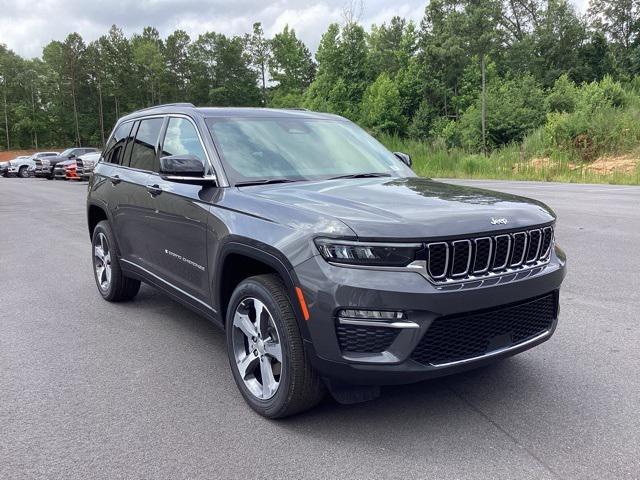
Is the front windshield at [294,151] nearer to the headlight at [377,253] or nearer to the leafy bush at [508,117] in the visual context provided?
the headlight at [377,253]

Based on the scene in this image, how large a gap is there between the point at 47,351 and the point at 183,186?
1759mm

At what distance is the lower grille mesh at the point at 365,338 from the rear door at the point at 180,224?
1.37 meters

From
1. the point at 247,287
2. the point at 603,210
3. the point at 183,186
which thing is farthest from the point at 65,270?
the point at 603,210

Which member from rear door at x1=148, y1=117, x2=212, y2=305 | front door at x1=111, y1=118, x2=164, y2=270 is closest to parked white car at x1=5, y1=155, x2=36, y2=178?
front door at x1=111, y1=118, x2=164, y2=270

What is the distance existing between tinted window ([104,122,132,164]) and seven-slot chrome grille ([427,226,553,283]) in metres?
3.89

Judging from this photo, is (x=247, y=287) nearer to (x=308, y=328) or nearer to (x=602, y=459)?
(x=308, y=328)

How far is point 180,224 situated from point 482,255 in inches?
86.7

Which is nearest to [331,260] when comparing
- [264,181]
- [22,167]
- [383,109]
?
[264,181]

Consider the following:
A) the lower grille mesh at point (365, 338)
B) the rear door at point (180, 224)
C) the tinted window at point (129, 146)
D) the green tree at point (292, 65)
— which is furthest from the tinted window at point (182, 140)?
the green tree at point (292, 65)

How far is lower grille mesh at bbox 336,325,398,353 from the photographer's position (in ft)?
9.11

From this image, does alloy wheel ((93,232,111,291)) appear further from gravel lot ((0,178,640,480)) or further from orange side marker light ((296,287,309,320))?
orange side marker light ((296,287,309,320))

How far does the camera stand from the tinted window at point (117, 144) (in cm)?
565

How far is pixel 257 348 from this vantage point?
3.37 meters

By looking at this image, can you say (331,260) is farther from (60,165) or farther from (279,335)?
(60,165)
